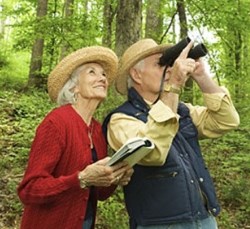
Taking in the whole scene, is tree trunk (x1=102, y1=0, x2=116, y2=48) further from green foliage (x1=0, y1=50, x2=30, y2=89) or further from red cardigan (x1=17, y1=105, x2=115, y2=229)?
red cardigan (x1=17, y1=105, x2=115, y2=229)

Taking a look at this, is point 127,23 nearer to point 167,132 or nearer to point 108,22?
point 167,132

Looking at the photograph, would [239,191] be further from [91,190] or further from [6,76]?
[6,76]

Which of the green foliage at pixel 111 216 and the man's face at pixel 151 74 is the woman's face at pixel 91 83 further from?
the green foliage at pixel 111 216

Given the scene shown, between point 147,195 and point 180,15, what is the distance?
216 inches

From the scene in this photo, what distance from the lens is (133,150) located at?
2.05m

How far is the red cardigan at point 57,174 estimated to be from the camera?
2.30 meters

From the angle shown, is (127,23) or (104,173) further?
(127,23)

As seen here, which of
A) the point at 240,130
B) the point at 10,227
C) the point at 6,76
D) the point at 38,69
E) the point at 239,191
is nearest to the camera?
the point at 10,227

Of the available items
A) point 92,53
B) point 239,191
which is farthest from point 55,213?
point 239,191

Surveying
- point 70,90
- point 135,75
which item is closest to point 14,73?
point 70,90

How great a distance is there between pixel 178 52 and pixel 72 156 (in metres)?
0.82

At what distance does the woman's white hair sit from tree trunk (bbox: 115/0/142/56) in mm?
1776

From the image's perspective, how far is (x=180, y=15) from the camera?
7410 mm

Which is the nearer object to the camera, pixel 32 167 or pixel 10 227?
pixel 32 167
